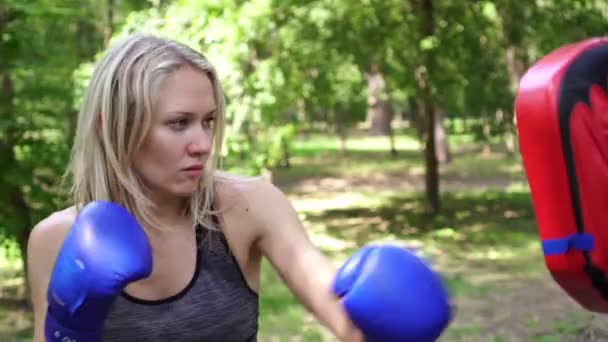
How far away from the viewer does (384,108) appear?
30.8 meters

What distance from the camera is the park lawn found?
6.07 meters

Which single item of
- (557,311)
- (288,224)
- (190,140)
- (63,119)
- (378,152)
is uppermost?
(190,140)

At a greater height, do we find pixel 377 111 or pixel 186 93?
pixel 186 93

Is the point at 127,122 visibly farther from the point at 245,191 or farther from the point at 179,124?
the point at 245,191

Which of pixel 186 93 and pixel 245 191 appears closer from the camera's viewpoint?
pixel 186 93

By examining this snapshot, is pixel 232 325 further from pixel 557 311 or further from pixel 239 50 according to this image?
pixel 239 50

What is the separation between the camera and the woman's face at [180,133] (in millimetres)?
1549

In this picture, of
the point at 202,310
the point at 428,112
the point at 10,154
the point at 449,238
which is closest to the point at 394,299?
the point at 202,310

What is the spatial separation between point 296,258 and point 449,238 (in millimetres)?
9129

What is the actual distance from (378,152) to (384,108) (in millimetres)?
5240

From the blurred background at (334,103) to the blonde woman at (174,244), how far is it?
1060 mm

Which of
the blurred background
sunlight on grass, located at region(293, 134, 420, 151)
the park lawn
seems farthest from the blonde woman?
sunlight on grass, located at region(293, 134, 420, 151)

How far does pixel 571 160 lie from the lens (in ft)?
7.98

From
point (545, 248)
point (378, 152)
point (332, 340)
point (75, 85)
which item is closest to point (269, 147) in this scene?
point (75, 85)
